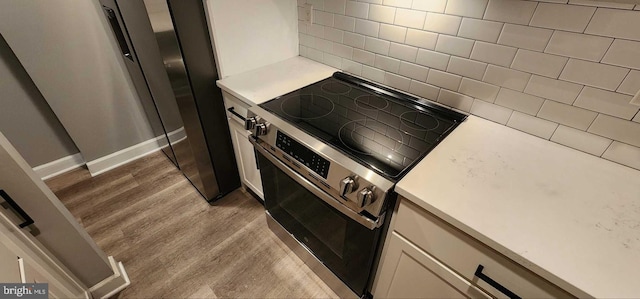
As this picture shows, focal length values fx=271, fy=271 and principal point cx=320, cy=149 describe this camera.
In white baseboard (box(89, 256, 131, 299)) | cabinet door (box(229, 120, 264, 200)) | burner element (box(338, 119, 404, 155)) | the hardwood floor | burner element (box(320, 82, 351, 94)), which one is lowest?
the hardwood floor

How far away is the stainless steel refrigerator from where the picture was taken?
48.9 inches

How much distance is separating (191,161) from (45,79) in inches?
40.3

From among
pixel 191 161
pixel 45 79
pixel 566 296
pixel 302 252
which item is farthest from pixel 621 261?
pixel 45 79

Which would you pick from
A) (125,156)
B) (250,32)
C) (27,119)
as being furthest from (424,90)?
(27,119)

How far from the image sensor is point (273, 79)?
4.75 ft

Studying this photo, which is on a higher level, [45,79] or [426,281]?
[45,79]

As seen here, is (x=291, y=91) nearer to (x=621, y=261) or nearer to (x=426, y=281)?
(x=426, y=281)

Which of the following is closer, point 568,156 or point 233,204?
point 568,156

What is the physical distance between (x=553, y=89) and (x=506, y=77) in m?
0.15

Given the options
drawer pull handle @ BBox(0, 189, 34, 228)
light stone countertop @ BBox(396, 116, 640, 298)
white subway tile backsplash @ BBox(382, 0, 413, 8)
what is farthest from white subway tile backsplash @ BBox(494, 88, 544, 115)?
drawer pull handle @ BBox(0, 189, 34, 228)

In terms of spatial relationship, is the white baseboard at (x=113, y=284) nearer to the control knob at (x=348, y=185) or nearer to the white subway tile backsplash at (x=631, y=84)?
the control knob at (x=348, y=185)

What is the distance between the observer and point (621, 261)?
62 centimetres

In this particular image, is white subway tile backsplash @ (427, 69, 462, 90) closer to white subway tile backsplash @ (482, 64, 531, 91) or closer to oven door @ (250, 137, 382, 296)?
white subway tile backsplash @ (482, 64, 531, 91)

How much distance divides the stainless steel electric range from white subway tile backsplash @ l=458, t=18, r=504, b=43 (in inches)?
11.8
